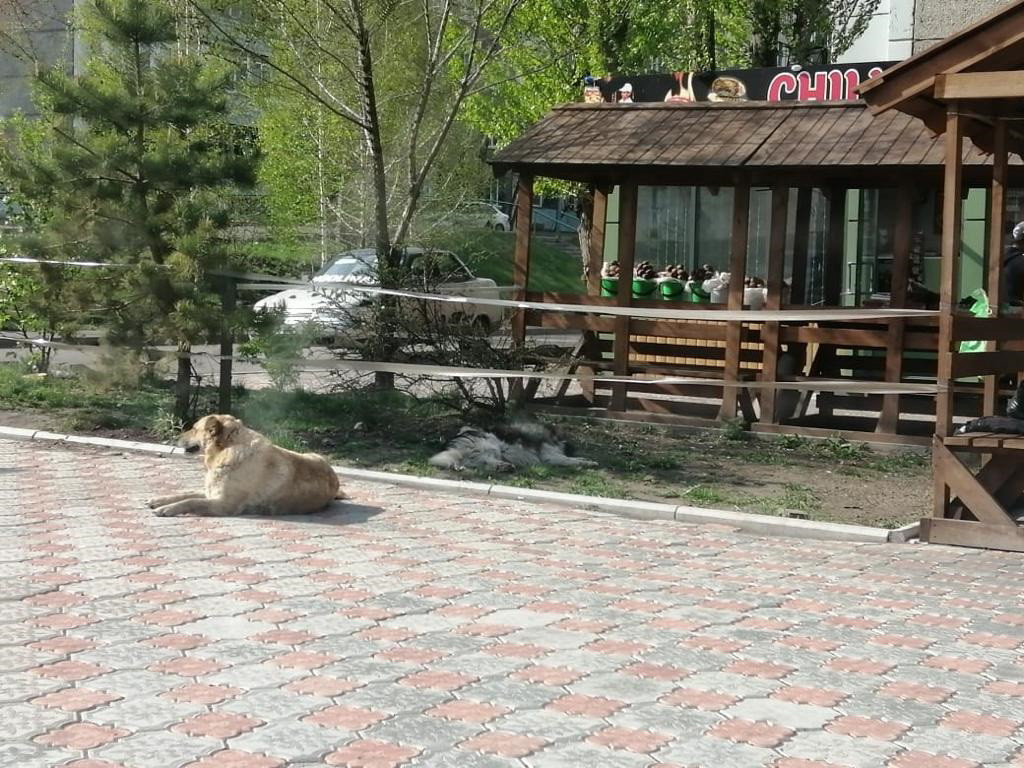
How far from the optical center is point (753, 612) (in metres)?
6.65

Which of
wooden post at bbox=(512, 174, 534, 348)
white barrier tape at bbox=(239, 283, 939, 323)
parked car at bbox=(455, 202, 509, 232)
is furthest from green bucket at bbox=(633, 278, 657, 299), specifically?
parked car at bbox=(455, 202, 509, 232)

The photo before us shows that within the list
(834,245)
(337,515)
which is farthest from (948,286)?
(834,245)

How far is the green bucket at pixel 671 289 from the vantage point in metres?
16.1

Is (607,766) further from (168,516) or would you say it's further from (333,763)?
(168,516)

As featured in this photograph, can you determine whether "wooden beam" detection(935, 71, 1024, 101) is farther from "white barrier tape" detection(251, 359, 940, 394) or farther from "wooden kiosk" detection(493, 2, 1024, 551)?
"white barrier tape" detection(251, 359, 940, 394)

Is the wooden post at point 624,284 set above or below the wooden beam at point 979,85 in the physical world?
below

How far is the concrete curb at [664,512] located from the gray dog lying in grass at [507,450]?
1.99 ft

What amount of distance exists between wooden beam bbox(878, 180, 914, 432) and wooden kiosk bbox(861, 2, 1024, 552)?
3.74 metres

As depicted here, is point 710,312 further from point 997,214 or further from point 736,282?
point 736,282

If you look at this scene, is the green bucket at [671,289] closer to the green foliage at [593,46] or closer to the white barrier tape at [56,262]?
the white barrier tape at [56,262]

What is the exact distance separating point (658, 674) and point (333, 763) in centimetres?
160

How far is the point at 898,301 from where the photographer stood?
43.3 feet

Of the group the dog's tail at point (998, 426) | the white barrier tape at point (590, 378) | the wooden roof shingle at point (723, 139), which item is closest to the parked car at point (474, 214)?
the wooden roof shingle at point (723, 139)

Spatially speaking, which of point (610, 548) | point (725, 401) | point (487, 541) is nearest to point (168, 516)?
point (487, 541)
